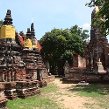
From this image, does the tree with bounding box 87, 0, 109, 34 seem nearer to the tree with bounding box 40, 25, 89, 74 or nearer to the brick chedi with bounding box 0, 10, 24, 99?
the brick chedi with bounding box 0, 10, 24, 99

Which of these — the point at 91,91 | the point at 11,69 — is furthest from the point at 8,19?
the point at 91,91

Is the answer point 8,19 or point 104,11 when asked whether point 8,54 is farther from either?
point 104,11

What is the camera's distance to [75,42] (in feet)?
132

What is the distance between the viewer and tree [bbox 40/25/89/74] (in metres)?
38.8

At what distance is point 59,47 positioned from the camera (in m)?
39.3

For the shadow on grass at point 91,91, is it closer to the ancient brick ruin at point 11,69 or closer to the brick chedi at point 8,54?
the ancient brick ruin at point 11,69

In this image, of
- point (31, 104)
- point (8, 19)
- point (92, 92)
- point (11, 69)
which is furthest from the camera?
point (92, 92)

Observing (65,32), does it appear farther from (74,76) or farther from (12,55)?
(12,55)

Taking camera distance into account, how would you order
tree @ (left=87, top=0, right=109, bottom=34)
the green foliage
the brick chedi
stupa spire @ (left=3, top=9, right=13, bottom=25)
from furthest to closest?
tree @ (left=87, top=0, right=109, bottom=34) < the green foliage < stupa spire @ (left=3, top=9, right=13, bottom=25) < the brick chedi

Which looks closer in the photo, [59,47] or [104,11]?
[104,11]

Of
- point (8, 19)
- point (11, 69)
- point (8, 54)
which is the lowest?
point (11, 69)

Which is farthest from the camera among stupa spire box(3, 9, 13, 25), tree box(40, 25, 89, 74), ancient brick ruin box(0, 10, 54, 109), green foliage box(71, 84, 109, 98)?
tree box(40, 25, 89, 74)

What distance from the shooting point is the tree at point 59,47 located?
3875cm

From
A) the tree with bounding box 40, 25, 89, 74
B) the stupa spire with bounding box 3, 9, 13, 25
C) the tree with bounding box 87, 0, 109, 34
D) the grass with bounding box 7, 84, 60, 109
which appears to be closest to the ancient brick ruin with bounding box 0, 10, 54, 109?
the stupa spire with bounding box 3, 9, 13, 25
